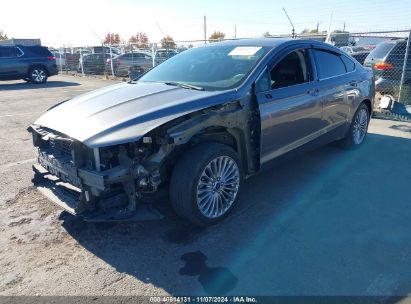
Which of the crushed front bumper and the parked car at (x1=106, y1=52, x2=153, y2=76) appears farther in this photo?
the parked car at (x1=106, y1=52, x2=153, y2=76)

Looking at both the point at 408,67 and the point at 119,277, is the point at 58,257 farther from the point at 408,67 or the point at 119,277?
the point at 408,67

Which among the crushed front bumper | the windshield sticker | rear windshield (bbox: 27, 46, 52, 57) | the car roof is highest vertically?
rear windshield (bbox: 27, 46, 52, 57)

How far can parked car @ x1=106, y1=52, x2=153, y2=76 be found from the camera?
678 inches

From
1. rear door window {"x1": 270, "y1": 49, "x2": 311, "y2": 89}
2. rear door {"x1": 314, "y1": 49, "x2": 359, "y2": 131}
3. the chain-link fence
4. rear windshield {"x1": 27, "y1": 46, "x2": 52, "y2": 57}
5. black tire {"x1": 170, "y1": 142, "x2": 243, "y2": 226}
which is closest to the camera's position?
black tire {"x1": 170, "y1": 142, "x2": 243, "y2": 226}

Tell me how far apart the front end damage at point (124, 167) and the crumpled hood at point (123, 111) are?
0.08m

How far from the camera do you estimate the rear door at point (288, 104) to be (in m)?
3.82

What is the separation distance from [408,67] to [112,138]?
8.39m

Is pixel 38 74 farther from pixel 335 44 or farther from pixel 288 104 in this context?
pixel 288 104

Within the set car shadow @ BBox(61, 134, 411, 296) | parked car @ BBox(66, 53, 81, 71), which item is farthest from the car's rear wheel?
car shadow @ BBox(61, 134, 411, 296)

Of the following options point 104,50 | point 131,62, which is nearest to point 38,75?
point 131,62

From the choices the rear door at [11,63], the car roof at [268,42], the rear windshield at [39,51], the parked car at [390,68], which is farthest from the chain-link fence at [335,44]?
the rear door at [11,63]

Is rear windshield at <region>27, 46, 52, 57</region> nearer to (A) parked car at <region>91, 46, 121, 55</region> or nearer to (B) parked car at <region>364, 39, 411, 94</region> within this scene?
(A) parked car at <region>91, 46, 121, 55</region>

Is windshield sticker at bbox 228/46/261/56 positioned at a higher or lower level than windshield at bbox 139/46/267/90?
higher

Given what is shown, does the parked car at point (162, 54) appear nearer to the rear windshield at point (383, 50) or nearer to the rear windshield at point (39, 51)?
the rear windshield at point (39, 51)
